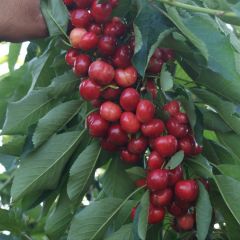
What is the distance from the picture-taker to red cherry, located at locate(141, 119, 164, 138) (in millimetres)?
1229

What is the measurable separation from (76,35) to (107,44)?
86mm

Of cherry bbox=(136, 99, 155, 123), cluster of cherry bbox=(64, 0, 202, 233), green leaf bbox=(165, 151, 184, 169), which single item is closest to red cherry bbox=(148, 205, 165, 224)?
cluster of cherry bbox=(64, 0, 202, 233)

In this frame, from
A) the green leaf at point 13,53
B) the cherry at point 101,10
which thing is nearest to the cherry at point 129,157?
the cherry at point 101,10

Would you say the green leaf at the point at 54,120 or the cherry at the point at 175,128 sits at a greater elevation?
the cherry at the point at 175,128

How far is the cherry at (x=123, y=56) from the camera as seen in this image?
1.26 metres

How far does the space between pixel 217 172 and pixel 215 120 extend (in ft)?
0.43

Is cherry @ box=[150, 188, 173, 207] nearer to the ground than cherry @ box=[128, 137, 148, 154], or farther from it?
nearer to the ground

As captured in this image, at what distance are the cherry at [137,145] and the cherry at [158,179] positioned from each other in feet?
0.22

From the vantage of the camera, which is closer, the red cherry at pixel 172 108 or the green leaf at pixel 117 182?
the red cherry at pixel 172 108

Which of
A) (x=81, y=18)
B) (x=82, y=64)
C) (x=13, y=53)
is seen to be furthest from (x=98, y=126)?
(x=13, y=53)

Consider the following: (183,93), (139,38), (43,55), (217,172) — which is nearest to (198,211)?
(217,172)

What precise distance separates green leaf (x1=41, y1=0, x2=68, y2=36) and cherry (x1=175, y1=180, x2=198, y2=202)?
48cm

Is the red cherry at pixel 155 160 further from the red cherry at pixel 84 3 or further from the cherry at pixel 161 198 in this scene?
the red cherry at pixel 84 3

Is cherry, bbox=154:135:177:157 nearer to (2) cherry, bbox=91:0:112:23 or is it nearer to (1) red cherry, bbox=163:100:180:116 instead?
(1) red cherry, bbox=163:100:180:116
